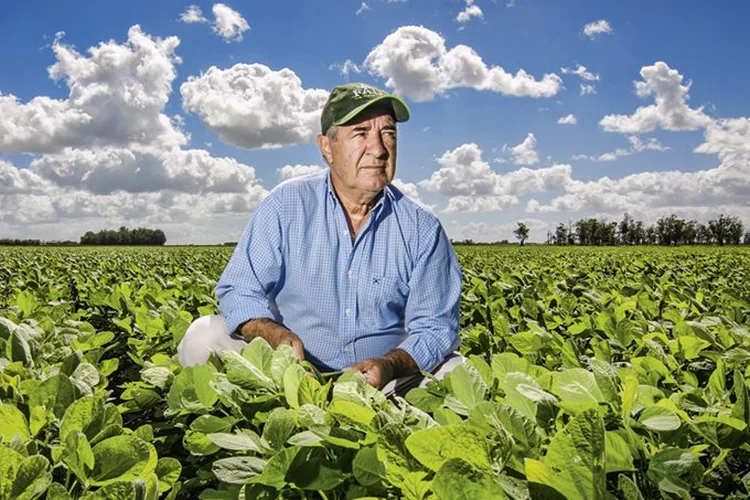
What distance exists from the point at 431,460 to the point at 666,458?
0.49 metres

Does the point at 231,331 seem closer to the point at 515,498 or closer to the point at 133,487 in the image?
the point at 133,487

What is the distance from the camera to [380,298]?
3520mm

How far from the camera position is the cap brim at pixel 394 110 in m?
3.30

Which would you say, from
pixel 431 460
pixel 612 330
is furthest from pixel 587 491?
pixel 612 330

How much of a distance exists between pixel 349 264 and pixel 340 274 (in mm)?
72

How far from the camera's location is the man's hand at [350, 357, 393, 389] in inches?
108

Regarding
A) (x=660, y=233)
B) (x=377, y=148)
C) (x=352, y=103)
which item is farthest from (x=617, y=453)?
(x=660, y=233)

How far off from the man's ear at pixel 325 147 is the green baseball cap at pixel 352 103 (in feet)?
0.16

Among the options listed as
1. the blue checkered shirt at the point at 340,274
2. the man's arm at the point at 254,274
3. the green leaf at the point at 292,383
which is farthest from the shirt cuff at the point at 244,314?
the green leaf at the point at 292,383

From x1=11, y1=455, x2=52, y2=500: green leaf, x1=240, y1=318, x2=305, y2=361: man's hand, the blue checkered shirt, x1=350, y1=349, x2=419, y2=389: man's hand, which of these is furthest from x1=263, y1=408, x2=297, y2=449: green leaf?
the blue checkered shirt

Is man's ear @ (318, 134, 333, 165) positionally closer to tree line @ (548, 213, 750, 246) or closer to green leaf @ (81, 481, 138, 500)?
green leaf @ (81, 481, 138, 500)

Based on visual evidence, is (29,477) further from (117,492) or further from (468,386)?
(468,386)

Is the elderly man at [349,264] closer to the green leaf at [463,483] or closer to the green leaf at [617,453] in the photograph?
the green leaf at [617,453]

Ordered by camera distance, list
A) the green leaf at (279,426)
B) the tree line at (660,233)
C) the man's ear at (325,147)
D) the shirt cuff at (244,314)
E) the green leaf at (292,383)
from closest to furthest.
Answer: the green leaf at (279,426), the green leaf at (292,383), the shirt cuff at (244,314), the man's ear at (325,147), the tree line at (660,233)
